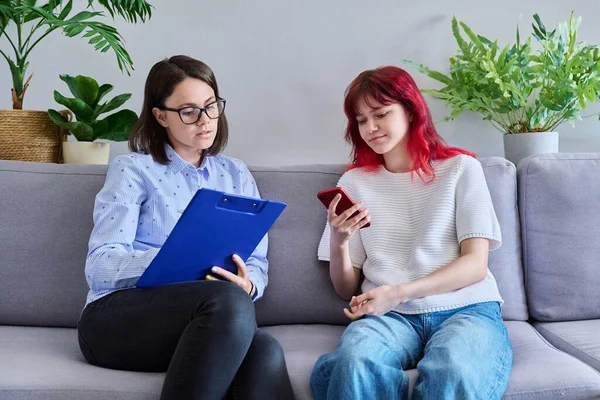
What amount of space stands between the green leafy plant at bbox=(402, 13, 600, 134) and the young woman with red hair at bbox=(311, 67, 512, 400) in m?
0.46

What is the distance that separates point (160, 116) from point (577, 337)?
1.15m

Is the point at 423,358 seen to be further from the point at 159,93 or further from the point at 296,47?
the point at 296,47

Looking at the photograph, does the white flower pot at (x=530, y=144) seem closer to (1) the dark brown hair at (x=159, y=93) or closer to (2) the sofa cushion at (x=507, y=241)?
(2) the sofa cushion at (x=507, y=241)

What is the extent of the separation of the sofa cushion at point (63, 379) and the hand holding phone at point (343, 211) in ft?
1.63

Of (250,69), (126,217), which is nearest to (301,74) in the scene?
(250,69)

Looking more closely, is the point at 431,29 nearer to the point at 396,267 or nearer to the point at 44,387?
the point at 396,267

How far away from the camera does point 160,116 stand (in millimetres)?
1758

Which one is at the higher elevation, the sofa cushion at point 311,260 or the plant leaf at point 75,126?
the plant leaf at point 75,126

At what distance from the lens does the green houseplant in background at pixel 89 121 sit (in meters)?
2.09

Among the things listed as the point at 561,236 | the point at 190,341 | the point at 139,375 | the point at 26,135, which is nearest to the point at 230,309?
the point at 190,341

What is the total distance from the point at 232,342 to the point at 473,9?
1.64 m

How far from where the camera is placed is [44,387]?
1.34 meters

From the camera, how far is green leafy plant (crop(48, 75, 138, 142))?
2082 mm

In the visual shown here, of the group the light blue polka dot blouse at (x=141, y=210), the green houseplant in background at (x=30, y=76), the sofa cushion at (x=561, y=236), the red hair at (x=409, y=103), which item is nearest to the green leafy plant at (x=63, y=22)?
the green houseplant in background at (x=30, y=76)
